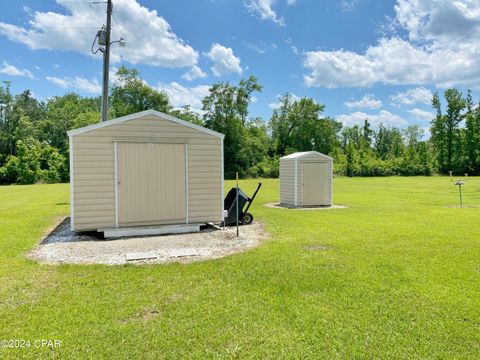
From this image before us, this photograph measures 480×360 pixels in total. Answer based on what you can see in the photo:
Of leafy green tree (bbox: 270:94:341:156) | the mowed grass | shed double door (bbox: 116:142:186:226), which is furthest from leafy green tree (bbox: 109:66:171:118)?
the mowed grass

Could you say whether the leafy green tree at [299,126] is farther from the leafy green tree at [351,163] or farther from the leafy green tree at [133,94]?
the leafy green tree at [133,94]

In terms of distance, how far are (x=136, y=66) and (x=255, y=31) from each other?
21.7m

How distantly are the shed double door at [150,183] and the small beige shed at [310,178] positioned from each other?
5.80 m

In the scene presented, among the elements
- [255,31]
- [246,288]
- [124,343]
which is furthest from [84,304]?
[255,31]

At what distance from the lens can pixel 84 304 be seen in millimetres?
3693

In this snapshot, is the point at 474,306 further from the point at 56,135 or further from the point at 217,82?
the point at 56,135

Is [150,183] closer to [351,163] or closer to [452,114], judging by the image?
[351,163]

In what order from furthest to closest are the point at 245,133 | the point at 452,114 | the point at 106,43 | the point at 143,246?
1. the point at 452,114
2. the point at 245,133
3. the point at 106,43
4. the point at 143,246

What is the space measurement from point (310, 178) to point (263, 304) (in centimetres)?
952

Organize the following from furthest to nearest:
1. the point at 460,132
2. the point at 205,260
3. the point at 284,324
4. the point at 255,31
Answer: the point at 460,132 < the point at 255,31 < the point at 205,260 < the point at 284,324

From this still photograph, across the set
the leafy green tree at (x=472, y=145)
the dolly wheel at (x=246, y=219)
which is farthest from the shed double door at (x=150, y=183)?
the leafy green tree at (x=472, y=145)

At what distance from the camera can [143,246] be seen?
21.4 feet

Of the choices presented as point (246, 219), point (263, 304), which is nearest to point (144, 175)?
point (246, 219)

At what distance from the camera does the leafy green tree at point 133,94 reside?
3888cm
